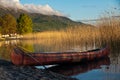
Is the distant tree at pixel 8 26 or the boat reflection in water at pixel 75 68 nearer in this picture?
the boat reflection in water at pixel 75 68

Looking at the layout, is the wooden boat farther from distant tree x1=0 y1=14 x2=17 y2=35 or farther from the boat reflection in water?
distant tree x1=0 y1=14 x2=17 y2=35

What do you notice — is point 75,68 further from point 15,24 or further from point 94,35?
point 15,24

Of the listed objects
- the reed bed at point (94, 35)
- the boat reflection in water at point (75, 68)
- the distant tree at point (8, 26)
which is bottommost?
the boat reflection in water at point (75, 68)

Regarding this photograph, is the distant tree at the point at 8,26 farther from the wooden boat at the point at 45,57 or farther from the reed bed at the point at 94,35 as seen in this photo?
the wooden boat at the point at 45,57

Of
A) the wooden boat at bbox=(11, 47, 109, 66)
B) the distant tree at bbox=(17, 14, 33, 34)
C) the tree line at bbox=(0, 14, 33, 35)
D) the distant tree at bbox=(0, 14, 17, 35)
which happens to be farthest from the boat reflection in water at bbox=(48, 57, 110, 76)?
the distant tree at bbox=(0, 14, 17, 35)

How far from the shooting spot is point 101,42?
34.4m

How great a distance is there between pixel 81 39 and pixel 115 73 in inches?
745

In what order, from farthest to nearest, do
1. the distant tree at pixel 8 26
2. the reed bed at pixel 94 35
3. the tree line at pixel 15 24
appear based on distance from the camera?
the distant tree at pixel 8 26 < the tree line at pixel 15 24 < the reed bed at pixel 94 35

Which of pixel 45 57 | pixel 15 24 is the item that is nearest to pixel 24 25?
pixel 15 24

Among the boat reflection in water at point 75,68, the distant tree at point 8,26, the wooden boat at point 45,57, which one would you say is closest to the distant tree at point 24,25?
the distant tree at point 8,26

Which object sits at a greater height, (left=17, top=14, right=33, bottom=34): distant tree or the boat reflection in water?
(left=17, top=14, right=33, bottom=34): distant tree

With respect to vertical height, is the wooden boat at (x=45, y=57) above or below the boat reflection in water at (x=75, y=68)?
above

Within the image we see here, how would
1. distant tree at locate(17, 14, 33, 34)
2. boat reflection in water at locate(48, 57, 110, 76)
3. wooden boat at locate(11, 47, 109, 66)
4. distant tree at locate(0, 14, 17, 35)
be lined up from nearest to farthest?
wooden boat at locate(11, 47, 109, 66), boat reflection in water at locate(48, 57, 110, 76), distant tree at locate(17, 14, 33, 34), distant tree at locate(0, 14, 17, 35)

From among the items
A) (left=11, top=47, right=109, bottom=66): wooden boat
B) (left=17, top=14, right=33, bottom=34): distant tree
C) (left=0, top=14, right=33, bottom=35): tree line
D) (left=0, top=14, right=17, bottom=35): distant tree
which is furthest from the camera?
(left=0, top=14, right=17, bottom=35): distant tree
